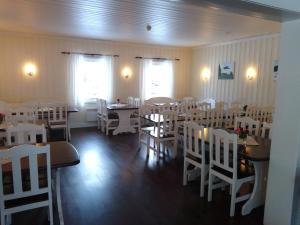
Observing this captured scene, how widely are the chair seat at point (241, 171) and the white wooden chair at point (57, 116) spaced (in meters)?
3.75

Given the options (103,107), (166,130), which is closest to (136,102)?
(103,107)

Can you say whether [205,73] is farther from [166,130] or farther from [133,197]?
[133,197]

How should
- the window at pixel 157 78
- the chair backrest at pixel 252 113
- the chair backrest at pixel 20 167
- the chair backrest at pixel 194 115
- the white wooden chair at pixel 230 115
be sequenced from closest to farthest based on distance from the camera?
the chair backrest at pixel 20 167, the chair backrest at pixel 194 115, the white wooden chair at pixel 230 115, the chair backrest at pixel 252 113, the window at pixel 157 78

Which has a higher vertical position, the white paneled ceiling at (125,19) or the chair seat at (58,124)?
the white paneled ceiling at (125,19)

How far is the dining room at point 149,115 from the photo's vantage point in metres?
2.19

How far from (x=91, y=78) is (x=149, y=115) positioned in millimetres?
2932

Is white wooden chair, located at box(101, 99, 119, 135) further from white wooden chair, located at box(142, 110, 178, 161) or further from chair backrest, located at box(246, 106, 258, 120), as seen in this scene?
chair backrest, located at box(246, 106, 258, 120)

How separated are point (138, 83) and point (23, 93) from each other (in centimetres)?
332

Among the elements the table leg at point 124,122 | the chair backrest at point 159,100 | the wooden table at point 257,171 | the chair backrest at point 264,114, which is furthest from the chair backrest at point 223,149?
the chair backrest at point 159,100

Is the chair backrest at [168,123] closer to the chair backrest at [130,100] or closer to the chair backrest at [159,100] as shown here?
the chair backrest at [130,100]

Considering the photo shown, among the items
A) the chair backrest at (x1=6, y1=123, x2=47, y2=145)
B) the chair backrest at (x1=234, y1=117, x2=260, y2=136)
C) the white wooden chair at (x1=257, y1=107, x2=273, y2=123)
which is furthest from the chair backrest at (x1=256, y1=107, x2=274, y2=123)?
the chair backrest at (x1=6, y1=123, x2=47, y2=145)

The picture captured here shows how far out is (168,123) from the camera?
14.8ft

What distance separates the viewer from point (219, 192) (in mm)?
3180

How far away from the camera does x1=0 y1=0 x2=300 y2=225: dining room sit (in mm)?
2191
